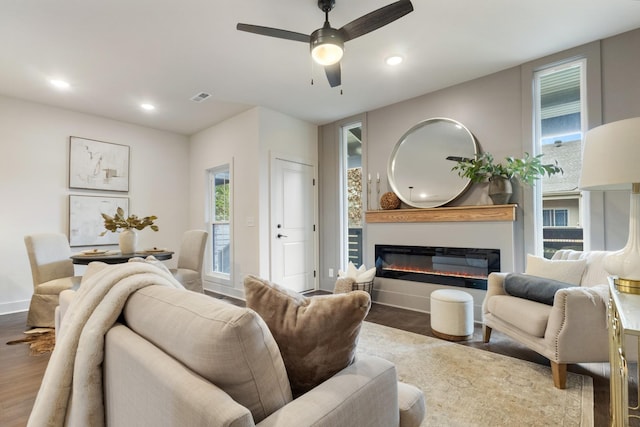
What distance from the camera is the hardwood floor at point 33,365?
5.86ft

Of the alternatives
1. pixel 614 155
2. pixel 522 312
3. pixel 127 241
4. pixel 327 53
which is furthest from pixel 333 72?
pixel 127 241

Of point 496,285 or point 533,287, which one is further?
point 496,285

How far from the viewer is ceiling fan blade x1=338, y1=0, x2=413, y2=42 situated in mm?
1851

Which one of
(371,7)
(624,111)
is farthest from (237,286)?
(624,111)

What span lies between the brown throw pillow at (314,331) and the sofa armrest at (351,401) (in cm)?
6

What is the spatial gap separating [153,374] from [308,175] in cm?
431

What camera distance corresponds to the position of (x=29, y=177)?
12.9 ft

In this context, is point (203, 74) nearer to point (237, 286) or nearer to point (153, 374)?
point (237, 286)

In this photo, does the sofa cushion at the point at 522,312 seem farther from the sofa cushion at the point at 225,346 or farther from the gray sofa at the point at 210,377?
the sofa cushion at the point at 225,346

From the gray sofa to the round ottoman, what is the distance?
2027 millimetres

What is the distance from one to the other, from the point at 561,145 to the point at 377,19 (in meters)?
2.37

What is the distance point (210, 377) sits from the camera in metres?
0.71

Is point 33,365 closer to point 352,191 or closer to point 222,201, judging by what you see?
point 222,201

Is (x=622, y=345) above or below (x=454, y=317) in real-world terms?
above
